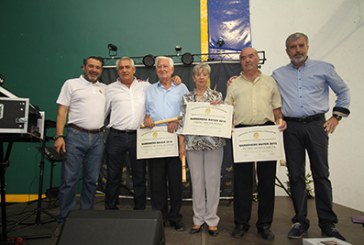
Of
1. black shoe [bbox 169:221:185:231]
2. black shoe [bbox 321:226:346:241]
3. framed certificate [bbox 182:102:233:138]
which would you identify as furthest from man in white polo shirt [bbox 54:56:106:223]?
black shoe [bbox 321:226:346:241]

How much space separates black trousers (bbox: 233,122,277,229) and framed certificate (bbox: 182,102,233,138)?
1.18ft

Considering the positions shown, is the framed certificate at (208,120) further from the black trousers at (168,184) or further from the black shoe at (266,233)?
the black shoe at (266,233)

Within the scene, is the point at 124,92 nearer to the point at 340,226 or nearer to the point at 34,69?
the point at 340,226

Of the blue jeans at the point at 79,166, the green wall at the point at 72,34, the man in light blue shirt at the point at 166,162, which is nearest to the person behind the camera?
the man in light blue shirt at the point at 166,162

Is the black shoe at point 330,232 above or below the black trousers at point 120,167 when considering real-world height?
below

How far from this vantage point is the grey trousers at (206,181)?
7.39 ft

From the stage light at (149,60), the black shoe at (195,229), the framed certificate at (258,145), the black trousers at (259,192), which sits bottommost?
the black shoe at (195,229)

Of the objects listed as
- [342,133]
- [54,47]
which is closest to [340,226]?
[342,133]

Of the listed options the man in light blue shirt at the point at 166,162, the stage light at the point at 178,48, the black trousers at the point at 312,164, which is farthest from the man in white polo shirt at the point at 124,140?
the stage light at the point at 178,48

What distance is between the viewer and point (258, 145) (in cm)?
218

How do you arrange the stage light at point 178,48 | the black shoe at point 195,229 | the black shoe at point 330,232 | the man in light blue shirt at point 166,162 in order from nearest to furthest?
1. the black shoe at point 330,232
2. the black shoe at point 195,229
3. the man in light blue shirt at point 166,162
4. the stage light at point 178,48

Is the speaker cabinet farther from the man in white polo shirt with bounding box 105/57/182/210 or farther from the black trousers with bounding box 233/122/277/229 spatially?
the man in white polo shirt with bounding box 105/57/182/210

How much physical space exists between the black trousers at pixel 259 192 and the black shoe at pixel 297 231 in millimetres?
194

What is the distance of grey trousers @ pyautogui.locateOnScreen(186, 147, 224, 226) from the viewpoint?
2252 mm
